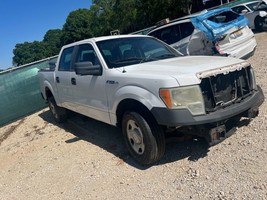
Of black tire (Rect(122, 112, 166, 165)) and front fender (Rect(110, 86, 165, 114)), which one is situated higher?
front fender (Rect(110, 86, 165, 114))

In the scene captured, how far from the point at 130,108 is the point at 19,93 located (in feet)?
22.5

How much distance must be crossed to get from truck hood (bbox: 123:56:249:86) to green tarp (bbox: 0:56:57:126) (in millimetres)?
6434

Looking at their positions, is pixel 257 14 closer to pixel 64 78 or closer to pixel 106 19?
pixel 64 78

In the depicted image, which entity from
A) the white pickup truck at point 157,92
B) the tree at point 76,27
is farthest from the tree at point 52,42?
the white pickup truck at point 157,92

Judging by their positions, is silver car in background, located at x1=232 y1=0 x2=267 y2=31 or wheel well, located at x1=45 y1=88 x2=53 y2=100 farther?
silver car in background, located at x1=232 y1=0 x2=267 y2=31

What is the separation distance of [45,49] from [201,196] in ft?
310

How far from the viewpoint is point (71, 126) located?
732 cm

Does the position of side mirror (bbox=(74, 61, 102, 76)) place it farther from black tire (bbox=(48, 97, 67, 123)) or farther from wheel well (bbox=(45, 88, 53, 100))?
wheel well (bbox=(45, 88, 53, 100))

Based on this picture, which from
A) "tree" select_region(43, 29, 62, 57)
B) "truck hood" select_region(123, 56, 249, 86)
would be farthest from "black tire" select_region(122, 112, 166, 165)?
"tree" select_region(43, 29, 62, 57)

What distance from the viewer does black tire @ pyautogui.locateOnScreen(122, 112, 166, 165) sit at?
404 centimetres

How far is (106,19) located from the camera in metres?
58.8

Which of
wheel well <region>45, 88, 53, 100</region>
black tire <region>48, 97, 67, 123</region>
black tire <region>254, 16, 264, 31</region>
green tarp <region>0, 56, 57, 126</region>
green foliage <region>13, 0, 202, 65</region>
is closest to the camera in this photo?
black tire <region>48, 97, 67, 123</region>

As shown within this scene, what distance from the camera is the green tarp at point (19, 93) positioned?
31.6 ft

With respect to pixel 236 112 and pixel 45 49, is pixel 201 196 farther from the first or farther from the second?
pixel 45 49
